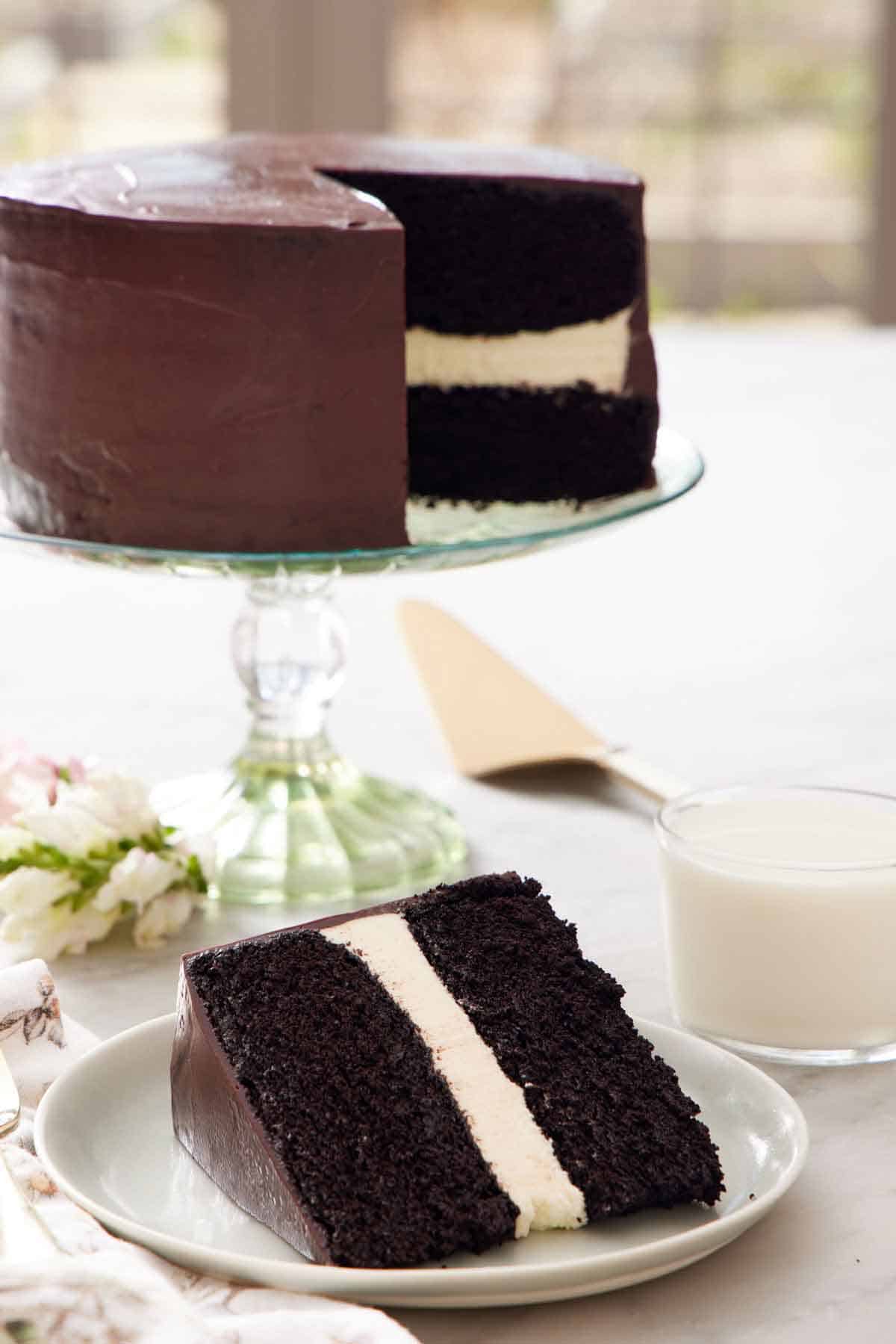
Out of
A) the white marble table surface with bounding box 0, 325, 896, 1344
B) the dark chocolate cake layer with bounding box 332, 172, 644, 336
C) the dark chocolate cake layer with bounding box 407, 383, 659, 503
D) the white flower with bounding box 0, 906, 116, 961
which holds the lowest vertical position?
the white marble table surface with bounding box 0, 325, 896, 1344

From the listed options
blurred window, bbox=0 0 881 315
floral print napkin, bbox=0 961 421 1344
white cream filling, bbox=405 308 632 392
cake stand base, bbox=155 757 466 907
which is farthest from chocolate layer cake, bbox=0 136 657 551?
blurred window, bbox=0 0 881 315

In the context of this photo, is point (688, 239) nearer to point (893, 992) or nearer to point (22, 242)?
point (22, 242)

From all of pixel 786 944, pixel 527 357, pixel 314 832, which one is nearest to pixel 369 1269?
pixel 786 944

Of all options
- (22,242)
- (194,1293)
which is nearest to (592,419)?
(22,242)

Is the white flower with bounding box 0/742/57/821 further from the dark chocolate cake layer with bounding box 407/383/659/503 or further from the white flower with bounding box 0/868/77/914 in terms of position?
the dark chocolate cake layer with bounding box 407/383/659/503

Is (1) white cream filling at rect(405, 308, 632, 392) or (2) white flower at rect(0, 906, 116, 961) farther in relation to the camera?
(1) white cream filling at rect(405, 308, 632, 392)

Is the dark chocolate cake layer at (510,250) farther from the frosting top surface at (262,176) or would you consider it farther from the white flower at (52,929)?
the white flower at (52,929)

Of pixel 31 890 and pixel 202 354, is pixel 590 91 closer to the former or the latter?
pixel 202 354

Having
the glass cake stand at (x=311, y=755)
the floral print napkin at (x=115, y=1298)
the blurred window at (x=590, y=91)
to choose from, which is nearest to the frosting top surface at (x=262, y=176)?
the glass cake stand at (x=311, y=755)
